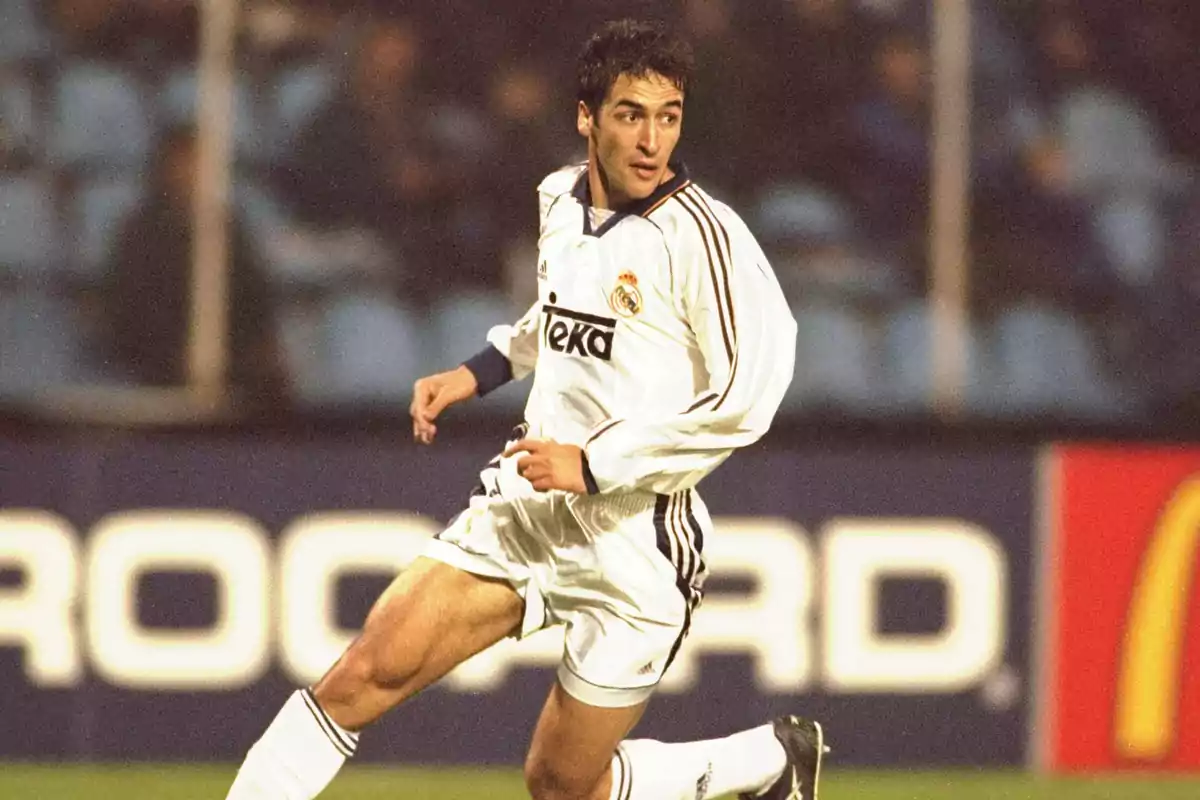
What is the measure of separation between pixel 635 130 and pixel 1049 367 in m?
3.83

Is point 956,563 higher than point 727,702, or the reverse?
point 956,563

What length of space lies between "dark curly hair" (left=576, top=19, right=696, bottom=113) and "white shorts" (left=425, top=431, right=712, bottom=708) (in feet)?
2.92

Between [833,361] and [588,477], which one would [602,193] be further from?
[833,361]

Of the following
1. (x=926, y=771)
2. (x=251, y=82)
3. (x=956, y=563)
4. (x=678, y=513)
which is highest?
(x=251, y=82)

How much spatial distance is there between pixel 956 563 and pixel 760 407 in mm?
3229

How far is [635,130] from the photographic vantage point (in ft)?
15.6

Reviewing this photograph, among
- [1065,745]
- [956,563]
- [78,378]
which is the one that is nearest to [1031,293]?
[956,563]

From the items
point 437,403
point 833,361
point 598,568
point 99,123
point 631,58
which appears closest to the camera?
point 631,58

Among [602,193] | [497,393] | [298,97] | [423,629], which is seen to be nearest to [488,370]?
[602,193]

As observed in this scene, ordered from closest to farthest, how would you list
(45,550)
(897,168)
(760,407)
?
1. (760,407)
2. (45,550)
3. (897,168)

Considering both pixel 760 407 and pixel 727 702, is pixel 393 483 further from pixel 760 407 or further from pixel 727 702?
pixel 760 407

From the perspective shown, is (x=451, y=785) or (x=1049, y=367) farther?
(x=1049, y=367)

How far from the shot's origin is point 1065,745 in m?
7.74

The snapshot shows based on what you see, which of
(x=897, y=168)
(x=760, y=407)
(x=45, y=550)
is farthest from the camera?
(x=897, y=168)
